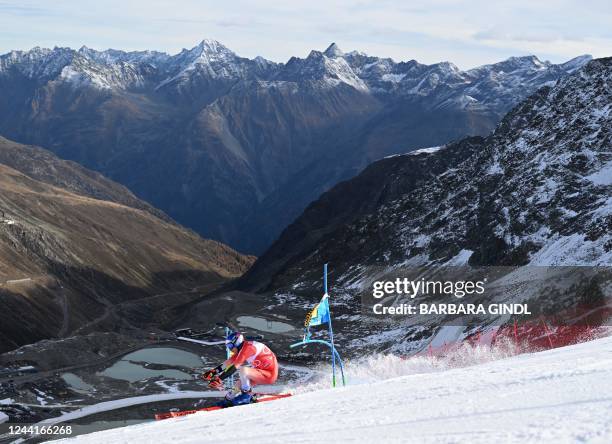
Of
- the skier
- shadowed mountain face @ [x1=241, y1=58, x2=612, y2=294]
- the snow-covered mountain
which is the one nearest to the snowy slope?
the skier

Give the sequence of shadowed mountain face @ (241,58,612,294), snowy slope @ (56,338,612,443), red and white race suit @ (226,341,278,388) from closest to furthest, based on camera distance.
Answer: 1. snowy slope @ (56,338,612,443)
2. red and white race suit @ (226,341,278,388)
3. shadowed mountain face @ (241,58,612,294)

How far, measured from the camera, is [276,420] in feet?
63.0

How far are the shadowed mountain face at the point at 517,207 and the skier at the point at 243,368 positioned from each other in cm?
4763

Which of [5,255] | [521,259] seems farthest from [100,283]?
[521,259]

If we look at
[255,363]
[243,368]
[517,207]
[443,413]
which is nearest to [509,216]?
[517,207]

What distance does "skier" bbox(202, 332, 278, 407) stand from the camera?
77.6 ft

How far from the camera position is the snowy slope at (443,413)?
14.1 metres

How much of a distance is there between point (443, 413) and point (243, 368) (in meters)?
9.07

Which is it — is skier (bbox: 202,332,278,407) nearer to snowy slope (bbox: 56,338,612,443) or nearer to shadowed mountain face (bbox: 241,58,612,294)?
snowy slope (bbox: 56,338,612,443)

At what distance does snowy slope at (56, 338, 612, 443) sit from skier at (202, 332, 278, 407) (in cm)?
127

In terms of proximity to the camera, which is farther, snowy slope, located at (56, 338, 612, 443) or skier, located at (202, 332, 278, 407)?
skier, located at (202, 332, 278, 407)

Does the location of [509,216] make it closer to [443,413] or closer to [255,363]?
[255,363]

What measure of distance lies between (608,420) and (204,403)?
4795 cm

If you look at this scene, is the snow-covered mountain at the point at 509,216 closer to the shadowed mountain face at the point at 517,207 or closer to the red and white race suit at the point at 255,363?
the shadowed mountain face at the point at 517,207
